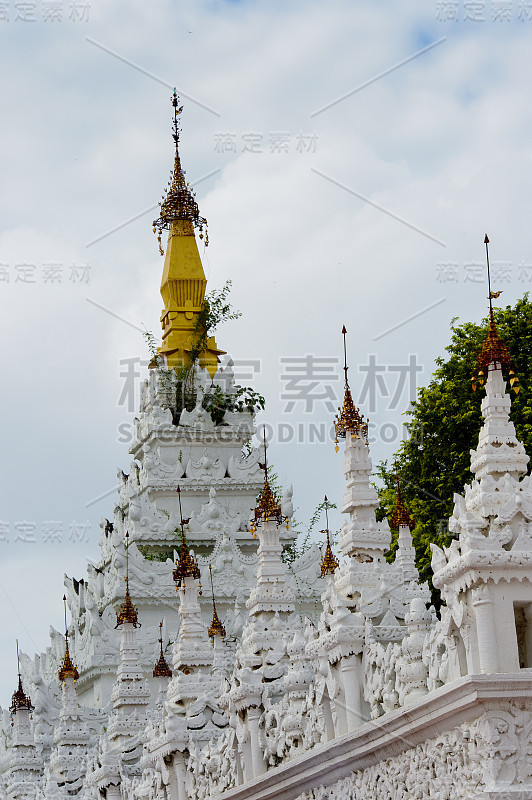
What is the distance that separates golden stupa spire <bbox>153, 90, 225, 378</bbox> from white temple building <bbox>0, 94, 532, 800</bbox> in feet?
0.43

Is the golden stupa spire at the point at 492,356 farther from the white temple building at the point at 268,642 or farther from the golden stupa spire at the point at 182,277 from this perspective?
the golden stupa spire at the point at 182,277

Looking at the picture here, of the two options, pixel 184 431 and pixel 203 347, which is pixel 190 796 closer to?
pixel 184 431

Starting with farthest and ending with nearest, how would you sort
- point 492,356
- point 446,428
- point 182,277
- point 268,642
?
point 182,277
point 446,428
point 268,642
point 492,356

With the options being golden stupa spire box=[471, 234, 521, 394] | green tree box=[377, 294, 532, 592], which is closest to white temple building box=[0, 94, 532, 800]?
golden stupa spire box=[471, 234, 521, 394]

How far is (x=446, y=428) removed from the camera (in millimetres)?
34844

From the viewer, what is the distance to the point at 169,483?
4025 centimetres

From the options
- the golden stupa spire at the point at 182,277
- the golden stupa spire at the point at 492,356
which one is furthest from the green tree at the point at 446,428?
the golden stupa spire at the point at 492,356

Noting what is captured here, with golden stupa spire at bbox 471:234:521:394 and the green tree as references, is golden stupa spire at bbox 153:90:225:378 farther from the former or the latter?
golden stupa spire at bbox 471:234:521:394

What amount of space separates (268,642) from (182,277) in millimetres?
23937

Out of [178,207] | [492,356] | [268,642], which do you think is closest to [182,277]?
[178,207]

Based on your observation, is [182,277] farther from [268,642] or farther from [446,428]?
[268,642]

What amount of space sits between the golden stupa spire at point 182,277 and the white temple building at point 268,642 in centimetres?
13

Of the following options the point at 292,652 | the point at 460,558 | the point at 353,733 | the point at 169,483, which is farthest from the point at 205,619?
the point at 460,558

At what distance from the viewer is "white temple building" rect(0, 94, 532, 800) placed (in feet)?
50.1
